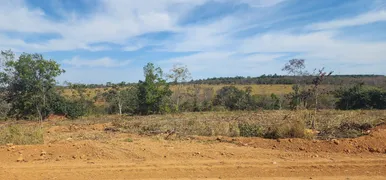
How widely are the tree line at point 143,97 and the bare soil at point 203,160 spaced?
14.3ft

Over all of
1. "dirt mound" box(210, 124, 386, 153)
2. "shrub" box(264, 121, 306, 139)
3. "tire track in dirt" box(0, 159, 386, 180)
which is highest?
"shrub" box(264, 121, 306, 139)

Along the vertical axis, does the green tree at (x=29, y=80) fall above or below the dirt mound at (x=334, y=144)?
above

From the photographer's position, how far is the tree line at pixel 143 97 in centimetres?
1909

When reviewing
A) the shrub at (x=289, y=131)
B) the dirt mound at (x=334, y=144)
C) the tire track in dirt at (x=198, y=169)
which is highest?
the shrub at (x=289, y=131)

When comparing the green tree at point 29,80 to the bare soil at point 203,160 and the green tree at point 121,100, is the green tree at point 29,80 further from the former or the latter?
the bare soil at point 203,160

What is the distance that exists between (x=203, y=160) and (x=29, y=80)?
16.6 m

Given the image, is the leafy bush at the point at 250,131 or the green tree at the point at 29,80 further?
the green tree at the point at 29,80

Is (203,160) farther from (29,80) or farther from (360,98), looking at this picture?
(360,98)

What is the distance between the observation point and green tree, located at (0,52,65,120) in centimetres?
1889

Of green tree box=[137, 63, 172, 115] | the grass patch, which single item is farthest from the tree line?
the grass patch

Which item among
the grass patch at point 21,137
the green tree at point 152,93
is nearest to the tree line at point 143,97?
the green tree at point 152,93

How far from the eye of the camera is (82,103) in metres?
29.3

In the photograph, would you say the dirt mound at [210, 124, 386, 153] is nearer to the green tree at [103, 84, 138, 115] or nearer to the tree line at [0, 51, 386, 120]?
the tree line at [0, 51, 386, 120]

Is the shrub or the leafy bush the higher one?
the shrub
